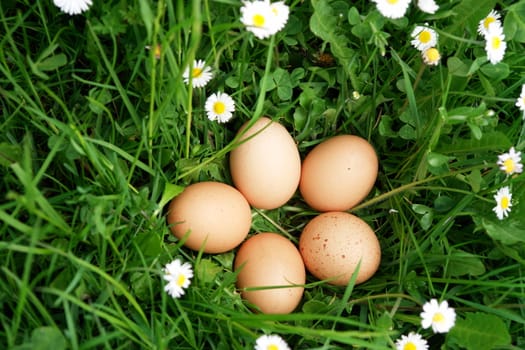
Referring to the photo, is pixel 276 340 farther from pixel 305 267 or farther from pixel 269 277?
pixel 305 267

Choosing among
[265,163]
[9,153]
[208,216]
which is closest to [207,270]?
Result: [208,216]

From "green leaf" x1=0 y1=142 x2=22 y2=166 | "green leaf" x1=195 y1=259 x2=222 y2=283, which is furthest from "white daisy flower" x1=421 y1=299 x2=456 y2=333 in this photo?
"green leaf" x1=0 y1=142 x2=22 y2=166

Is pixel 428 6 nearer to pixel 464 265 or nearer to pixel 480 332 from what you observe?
pixel 464 265

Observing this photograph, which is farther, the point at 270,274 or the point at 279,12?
the point at 270,274

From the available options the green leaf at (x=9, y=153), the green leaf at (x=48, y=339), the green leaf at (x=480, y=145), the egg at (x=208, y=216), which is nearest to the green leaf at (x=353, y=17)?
the green leaf at (x=480, y=145)

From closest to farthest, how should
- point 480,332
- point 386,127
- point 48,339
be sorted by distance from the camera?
point 48,339 → point 480,332 → point 386,127

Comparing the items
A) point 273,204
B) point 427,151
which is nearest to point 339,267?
point 273,204
